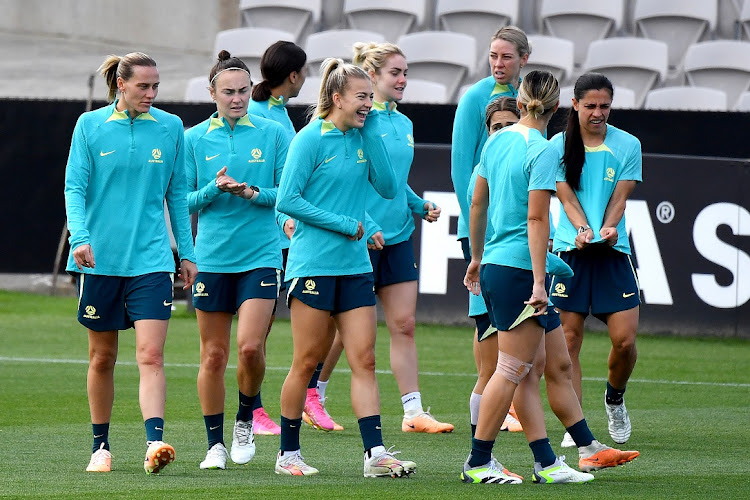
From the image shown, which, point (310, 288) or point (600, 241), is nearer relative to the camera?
point (310, 288)

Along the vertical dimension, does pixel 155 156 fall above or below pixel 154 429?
above

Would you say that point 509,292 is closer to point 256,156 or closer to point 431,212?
point 256,156

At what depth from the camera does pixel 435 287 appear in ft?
44.9

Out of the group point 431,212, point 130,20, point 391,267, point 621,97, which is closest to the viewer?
point 431,212

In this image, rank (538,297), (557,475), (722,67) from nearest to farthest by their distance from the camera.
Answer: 1. (538,297)
2. (557,475)
3. (722,67)

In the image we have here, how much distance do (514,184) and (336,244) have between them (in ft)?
2.80

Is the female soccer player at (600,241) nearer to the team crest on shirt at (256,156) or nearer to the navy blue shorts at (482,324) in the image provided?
the navy blue shorts at (482,324)

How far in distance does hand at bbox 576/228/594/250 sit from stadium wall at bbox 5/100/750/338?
5863 millimetres

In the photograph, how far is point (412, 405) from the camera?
7906mm

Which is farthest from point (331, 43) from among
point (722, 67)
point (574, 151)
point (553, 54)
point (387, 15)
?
point (574, 151)

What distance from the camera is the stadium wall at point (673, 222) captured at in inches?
509

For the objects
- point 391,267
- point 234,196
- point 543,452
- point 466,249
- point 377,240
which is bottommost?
point 543,452

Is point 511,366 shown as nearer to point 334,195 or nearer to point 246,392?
point 334,195

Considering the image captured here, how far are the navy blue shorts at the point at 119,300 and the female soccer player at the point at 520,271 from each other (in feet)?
4.99
